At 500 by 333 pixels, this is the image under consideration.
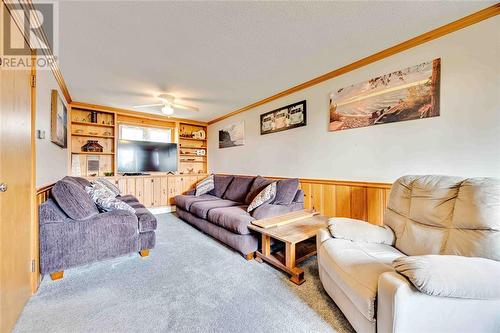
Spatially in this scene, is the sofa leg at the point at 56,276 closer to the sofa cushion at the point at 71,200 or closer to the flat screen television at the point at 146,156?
the sofa cushion at the point at 71,200

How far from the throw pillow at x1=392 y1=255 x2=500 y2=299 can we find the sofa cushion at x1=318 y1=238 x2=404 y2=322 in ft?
0.82

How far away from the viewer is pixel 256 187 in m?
A: 3.30

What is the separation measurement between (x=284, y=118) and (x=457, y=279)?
2.77m

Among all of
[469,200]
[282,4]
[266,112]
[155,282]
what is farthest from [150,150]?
[469,200]

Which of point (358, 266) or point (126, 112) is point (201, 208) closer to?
point (358, 266)

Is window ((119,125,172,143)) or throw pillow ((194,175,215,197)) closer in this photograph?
throw pillow ((194,175,215,197))

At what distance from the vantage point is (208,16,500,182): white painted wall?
1595mm

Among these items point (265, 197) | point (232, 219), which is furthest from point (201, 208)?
point (265, 197)

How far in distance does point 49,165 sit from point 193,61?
2.07 m

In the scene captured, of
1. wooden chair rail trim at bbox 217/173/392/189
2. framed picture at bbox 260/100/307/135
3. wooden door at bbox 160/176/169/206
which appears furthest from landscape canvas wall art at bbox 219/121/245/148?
wooden chair rail trim at bbox 217/173/392/189

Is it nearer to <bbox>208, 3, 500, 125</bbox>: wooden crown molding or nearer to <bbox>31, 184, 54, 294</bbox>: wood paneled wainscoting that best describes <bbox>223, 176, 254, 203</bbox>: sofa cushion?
<bbox>208, 3, 500, 125</bbox>: wooden crown molding

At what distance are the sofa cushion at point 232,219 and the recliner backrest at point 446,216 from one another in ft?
4.66

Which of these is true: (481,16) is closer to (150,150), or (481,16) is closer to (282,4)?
(282,4)

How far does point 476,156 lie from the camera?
1.64 m
